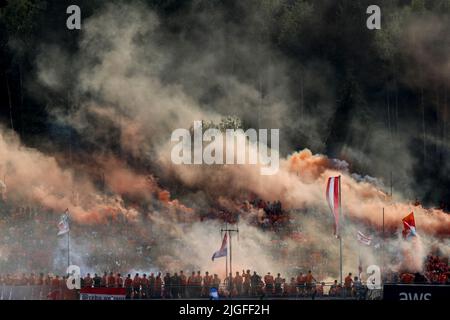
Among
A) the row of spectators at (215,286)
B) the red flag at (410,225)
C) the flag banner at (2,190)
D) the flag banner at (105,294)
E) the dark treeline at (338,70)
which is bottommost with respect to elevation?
the flag banner at (105,294)

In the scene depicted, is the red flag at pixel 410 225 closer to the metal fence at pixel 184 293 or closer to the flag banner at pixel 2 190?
the metal fence at pixel 184 293

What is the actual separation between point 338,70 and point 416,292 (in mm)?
54509

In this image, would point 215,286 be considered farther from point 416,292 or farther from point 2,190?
point 2,190

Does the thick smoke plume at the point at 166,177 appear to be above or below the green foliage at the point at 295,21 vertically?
below

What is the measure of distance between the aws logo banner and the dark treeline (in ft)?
132

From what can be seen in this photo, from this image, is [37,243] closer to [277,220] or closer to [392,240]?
[277,220]

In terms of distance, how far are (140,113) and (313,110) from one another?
13937 mm

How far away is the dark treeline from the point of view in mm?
93875

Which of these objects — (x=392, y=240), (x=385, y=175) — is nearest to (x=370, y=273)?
(x=392, y=240)

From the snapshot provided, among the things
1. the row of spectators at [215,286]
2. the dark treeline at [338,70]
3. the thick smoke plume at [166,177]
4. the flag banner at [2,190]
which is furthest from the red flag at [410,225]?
the flag banner at [2,190]

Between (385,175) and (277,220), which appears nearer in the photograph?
(277,220)

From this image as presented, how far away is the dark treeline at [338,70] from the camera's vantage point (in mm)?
93875

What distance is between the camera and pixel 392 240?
78.9m

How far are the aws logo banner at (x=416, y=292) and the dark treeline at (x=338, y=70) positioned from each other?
40.3m
